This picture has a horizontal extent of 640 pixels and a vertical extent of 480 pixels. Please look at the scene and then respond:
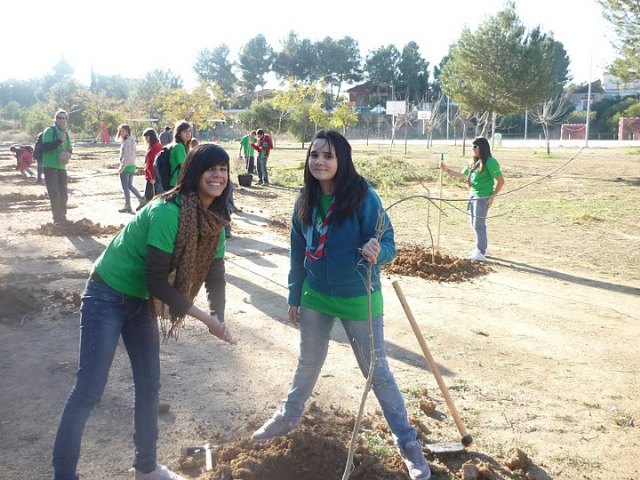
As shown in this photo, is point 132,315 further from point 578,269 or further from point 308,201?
point 578,269

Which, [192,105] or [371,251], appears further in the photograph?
[192,105]

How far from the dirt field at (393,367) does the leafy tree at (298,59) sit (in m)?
82.9

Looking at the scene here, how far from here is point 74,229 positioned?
1019 centimetres

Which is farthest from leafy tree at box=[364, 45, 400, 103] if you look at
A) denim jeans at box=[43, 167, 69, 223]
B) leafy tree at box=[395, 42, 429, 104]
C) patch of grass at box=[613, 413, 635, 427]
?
patch of grass at box=[613, 413, 635, 427]

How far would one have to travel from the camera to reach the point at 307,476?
3.32m

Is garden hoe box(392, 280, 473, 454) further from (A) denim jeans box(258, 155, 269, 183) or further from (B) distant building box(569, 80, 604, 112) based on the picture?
(B) distant building box(569, 80, 604, 112)

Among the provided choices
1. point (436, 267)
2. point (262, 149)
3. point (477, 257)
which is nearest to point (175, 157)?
point (436, 267)

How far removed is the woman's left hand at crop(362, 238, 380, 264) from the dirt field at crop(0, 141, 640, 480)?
1198 mm

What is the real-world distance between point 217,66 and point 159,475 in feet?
331

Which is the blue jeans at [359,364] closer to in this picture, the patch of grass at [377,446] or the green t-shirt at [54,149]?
the patch of grass at [377,446]

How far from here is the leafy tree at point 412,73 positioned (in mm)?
79750

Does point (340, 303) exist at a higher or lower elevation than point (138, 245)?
lower

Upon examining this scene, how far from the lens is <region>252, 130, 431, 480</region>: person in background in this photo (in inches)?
123

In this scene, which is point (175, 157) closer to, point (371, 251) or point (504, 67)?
point (371, 251)
